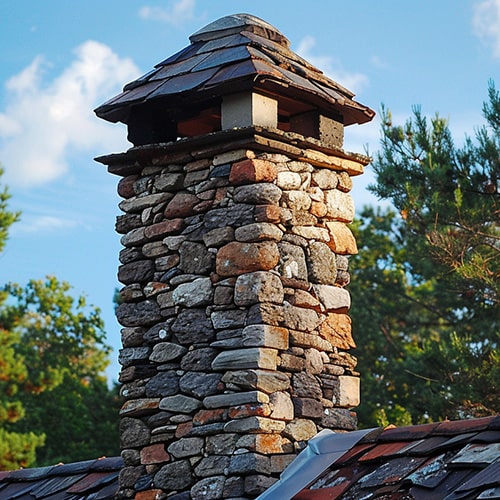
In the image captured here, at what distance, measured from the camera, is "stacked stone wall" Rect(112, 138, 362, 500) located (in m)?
4.98

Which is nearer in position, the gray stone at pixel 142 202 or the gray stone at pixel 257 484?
the gray stone at pixel 257 484

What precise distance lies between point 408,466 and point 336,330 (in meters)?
1.11

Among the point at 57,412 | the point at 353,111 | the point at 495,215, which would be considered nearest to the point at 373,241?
the point at 57,412

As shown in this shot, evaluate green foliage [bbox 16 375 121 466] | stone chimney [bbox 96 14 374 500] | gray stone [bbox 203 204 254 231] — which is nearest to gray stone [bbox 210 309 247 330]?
stone chimney [bbox 96 14 374 500]

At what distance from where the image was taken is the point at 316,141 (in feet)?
18.2

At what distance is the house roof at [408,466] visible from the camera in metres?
4.20

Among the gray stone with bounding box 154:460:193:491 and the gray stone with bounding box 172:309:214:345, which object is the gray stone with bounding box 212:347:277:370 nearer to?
the gray stone with bounding box 172:309:214:345

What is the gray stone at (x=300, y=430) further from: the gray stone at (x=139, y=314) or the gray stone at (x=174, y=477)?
the gray stone at (x=139, y=314)

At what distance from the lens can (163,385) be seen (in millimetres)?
5266

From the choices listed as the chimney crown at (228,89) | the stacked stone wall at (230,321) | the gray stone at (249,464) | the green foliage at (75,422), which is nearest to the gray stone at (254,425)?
the stacked stone wall at (230,321)

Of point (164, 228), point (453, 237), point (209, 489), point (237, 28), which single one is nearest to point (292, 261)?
point (164, 228)

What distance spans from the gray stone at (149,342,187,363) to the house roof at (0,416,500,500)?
2.62 feet

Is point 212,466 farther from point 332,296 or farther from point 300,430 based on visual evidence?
point 332,296

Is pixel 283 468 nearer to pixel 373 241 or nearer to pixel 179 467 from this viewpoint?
pixel 179 467
